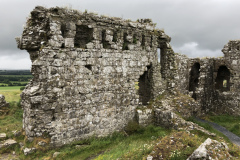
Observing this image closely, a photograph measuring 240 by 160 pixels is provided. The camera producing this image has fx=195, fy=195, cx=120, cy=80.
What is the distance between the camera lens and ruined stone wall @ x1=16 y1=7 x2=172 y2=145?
27.9 ft

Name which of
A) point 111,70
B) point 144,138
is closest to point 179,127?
point 144,138

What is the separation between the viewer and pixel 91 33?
9836mm

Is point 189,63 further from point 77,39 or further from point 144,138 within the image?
point 77,39

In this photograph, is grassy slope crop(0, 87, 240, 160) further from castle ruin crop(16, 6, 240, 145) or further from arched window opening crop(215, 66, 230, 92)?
arched window opening crop(215, 66, 230, 92)

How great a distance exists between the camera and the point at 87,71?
961 cm

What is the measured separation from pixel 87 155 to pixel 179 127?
525 cm

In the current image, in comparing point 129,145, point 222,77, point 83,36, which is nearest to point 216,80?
point 222,77

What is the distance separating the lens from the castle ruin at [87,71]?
8.52 meters

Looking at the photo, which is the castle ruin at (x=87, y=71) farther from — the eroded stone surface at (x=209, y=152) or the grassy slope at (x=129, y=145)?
the eroded stone surface at (x=209, y=152)

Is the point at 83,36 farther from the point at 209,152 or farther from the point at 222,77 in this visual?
the point at 222,77

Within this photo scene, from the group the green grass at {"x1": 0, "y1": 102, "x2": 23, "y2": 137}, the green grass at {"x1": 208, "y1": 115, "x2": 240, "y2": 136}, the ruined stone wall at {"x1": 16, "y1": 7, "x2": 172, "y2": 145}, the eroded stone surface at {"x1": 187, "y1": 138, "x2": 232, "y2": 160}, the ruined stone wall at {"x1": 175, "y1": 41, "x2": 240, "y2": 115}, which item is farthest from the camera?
the ruined stone wall at {"x1": 175, "y1": 41, "x2": 240, "y2": 115}

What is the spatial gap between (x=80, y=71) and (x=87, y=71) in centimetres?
39

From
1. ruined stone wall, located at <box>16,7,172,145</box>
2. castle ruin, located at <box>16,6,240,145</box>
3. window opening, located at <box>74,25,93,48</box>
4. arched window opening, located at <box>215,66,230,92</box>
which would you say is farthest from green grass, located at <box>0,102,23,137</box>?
arched window opening, located at <box>215,66,230,92</box>

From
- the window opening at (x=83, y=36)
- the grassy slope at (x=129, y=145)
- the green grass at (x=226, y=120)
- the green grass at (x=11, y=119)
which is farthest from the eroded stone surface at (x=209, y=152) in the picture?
the green grass at (x=226, y=120)
